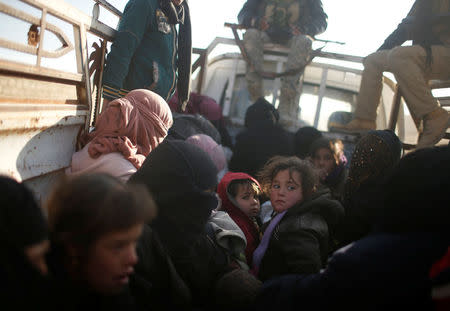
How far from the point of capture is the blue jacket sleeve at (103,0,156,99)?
288 cm

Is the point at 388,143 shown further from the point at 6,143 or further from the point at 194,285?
the point at 6,143

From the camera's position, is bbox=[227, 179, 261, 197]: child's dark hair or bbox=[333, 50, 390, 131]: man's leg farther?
bbox=[333, 50, 390, 131]: man's leg

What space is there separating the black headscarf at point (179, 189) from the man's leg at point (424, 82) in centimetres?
A: 337

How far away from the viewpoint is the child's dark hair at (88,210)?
3.14 ft

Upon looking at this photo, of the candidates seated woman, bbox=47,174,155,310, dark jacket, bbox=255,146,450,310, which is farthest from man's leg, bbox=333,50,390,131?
seated woman, bbox=47,174,155,310

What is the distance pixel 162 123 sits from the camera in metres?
2.74

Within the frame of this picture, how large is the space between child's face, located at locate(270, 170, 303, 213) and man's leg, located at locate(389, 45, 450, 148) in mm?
2492

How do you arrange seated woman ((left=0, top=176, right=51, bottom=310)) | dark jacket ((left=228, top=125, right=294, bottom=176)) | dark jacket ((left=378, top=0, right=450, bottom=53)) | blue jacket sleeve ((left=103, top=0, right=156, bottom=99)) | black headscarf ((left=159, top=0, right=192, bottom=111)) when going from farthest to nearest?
1. dark jacket ((left=378, top=0, right=450, bottom=53))
2. dark jacket ((left=228, top=125, right=294, bottom=176))
3. black headscarf ((left=159, top=0, right=192, bottom=111))
4. blue jacket sleeve ((left=103, top=0, right=156, bottom=99))
5. seated woman ((left=0, top=176, right=51, bottom=310))

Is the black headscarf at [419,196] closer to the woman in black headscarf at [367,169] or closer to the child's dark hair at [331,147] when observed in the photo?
the woman in black headscarf at [367,169]

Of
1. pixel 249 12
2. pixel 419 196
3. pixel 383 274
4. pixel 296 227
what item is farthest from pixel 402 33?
pixel 383 274

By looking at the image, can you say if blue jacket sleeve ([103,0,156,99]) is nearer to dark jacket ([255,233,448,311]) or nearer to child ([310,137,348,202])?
child ([310,137,348,202])

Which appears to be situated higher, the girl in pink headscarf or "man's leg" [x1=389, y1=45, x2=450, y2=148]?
"man's leg" [x1=389, y1=45, x2=450, y2=148]

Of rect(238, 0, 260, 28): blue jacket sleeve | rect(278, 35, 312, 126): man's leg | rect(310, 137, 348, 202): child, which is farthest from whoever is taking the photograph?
rect(238, 0, 260, 28): blue jacket sleeve

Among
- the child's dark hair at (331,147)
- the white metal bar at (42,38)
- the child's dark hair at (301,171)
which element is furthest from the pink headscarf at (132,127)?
the child's dark hair at (331,147)
